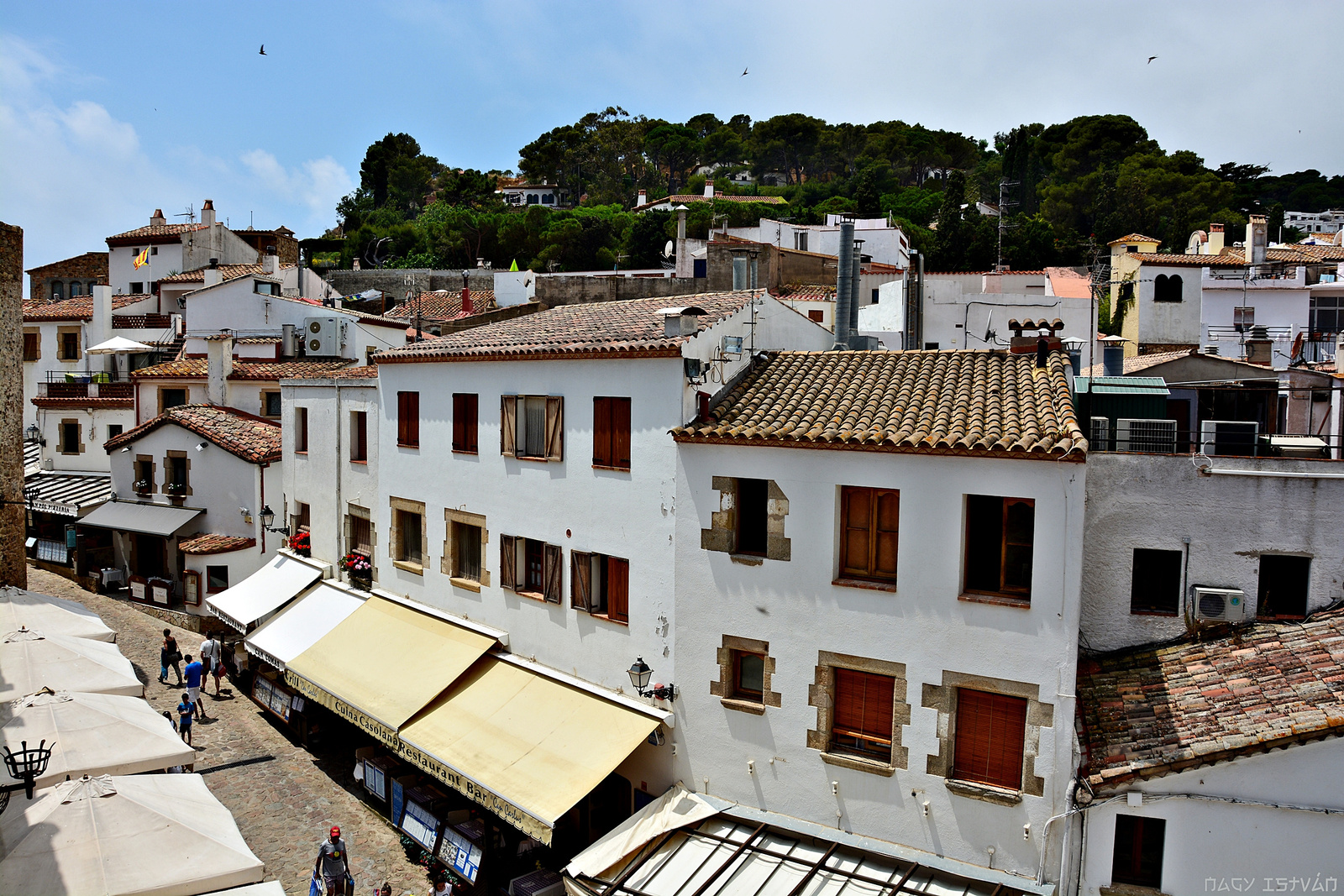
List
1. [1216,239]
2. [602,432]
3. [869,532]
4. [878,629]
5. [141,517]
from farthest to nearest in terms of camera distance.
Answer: [1216,239], [141,517], [602,432], [869,532], [878,629]

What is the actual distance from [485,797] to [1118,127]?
303 ft

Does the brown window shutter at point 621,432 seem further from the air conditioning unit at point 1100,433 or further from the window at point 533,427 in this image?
the air conditioning unit at point 1100,433

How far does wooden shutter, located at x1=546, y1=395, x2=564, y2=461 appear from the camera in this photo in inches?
700

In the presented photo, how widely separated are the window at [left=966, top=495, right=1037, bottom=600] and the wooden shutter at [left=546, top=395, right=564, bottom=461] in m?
7.77

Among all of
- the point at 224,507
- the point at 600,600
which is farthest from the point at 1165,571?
the point at 224,507

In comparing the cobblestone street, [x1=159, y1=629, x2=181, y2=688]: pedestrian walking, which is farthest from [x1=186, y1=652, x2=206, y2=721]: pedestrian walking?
[x1=159, y1=629, x2=181, y2=688]: pedestrian walking

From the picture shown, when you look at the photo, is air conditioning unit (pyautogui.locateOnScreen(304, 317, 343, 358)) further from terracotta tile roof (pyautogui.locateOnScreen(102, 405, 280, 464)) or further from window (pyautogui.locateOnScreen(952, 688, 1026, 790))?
window (pyautogui.locateOnScreen(952, 688, 1026, 790))

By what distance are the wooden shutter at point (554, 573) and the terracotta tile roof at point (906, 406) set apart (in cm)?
410

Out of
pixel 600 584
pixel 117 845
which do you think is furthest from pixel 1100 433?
pixel 117 845

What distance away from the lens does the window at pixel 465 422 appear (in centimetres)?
2002

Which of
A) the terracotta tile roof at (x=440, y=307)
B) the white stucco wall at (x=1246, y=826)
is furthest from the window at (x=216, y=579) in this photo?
the white stucco wall at (x=1246, y=826)

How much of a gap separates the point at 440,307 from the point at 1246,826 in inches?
1851

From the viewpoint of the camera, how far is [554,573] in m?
18.0

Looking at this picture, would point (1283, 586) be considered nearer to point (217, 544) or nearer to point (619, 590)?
point (619, 590)
